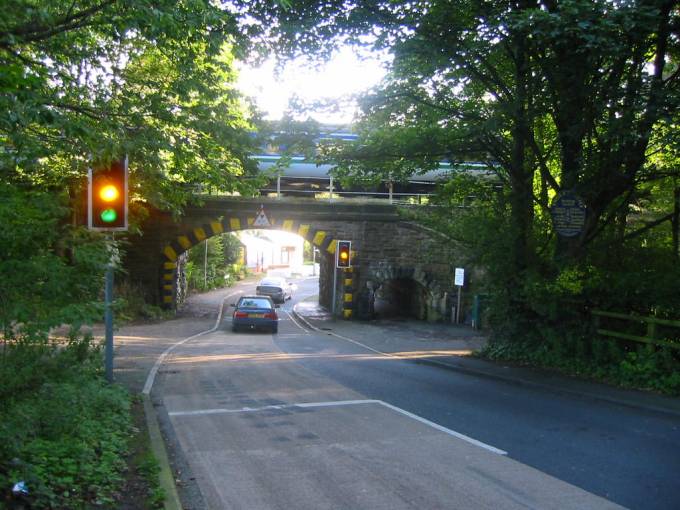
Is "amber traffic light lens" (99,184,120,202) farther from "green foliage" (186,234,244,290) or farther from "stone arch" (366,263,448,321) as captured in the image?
"green foliage" (186,234,244,290)

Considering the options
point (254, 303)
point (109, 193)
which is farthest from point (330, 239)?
point (109, 193)

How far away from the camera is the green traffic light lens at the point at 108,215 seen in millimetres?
7714

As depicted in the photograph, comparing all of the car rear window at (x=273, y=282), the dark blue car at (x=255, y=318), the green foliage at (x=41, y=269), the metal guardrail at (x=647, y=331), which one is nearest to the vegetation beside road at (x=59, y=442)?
the green foliage at (x=41, y=269)

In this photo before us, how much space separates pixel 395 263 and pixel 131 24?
895 inches

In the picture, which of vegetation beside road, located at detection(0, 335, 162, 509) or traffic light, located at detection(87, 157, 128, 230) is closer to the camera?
vegetation beside road, located at detection(0, 335, 162, 509)

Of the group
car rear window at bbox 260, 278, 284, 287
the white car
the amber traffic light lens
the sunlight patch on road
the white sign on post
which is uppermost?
the amber traffic light lens

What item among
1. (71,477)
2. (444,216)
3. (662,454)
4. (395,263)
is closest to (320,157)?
(444,216)

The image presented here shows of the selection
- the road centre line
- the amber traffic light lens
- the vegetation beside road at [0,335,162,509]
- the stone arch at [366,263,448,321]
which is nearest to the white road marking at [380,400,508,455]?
the road centre line

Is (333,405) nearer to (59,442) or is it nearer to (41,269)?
(59,442)

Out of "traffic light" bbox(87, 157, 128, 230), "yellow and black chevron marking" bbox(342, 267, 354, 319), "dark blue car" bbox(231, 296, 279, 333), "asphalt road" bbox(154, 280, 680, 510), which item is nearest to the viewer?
"asphalt road" bbox(154, 280, 680, 510)

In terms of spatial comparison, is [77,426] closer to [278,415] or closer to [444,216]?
[278,415]

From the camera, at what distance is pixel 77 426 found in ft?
19.5

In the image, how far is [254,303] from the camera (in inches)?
1016

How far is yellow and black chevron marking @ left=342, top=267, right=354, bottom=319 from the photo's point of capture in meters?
29.3
